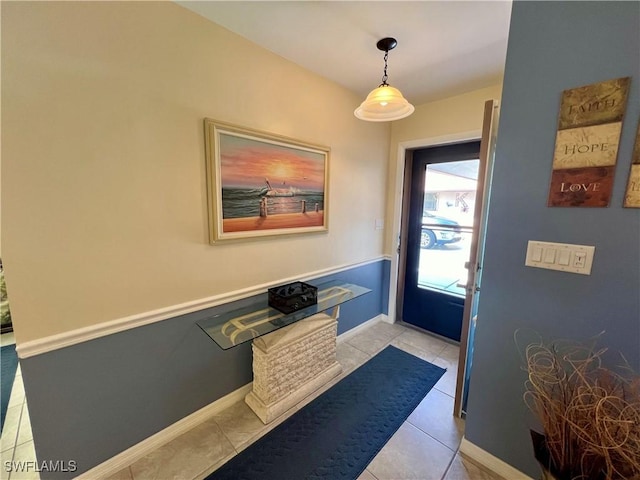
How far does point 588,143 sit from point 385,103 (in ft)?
3.20

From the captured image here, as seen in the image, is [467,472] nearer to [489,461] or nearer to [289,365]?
[489,461]

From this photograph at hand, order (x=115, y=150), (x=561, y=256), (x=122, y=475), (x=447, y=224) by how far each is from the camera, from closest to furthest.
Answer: (x=561, y=256) < (x=115, y=150) < (x=122, y=475) < (x=447, y=224)

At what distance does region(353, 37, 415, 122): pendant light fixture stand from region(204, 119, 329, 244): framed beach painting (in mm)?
593

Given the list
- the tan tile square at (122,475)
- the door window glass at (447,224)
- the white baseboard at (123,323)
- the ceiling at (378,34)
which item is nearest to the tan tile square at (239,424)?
the tan tile square at (122,475)

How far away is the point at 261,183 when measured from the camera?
181cm

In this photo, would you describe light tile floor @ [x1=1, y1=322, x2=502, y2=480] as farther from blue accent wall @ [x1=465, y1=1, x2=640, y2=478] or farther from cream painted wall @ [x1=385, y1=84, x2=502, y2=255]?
cream painted wall @ [x1=385, y1=84, x2=502, y2=255]

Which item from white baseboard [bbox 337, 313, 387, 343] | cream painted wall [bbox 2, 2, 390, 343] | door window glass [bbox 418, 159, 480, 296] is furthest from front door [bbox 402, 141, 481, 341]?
cream painted wall [bbox 2, 2, 390, 343]

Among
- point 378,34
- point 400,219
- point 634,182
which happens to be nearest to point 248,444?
point 634,182

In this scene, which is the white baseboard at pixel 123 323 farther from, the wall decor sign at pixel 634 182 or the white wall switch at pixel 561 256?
the wall decor sign at pixel 634 182

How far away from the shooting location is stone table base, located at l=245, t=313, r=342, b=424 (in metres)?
1.72

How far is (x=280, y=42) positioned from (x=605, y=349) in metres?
2.37

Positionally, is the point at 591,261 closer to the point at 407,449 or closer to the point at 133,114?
the point at 407,449

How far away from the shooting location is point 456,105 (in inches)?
94.3

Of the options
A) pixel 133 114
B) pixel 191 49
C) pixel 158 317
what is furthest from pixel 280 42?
pixel 158 317
